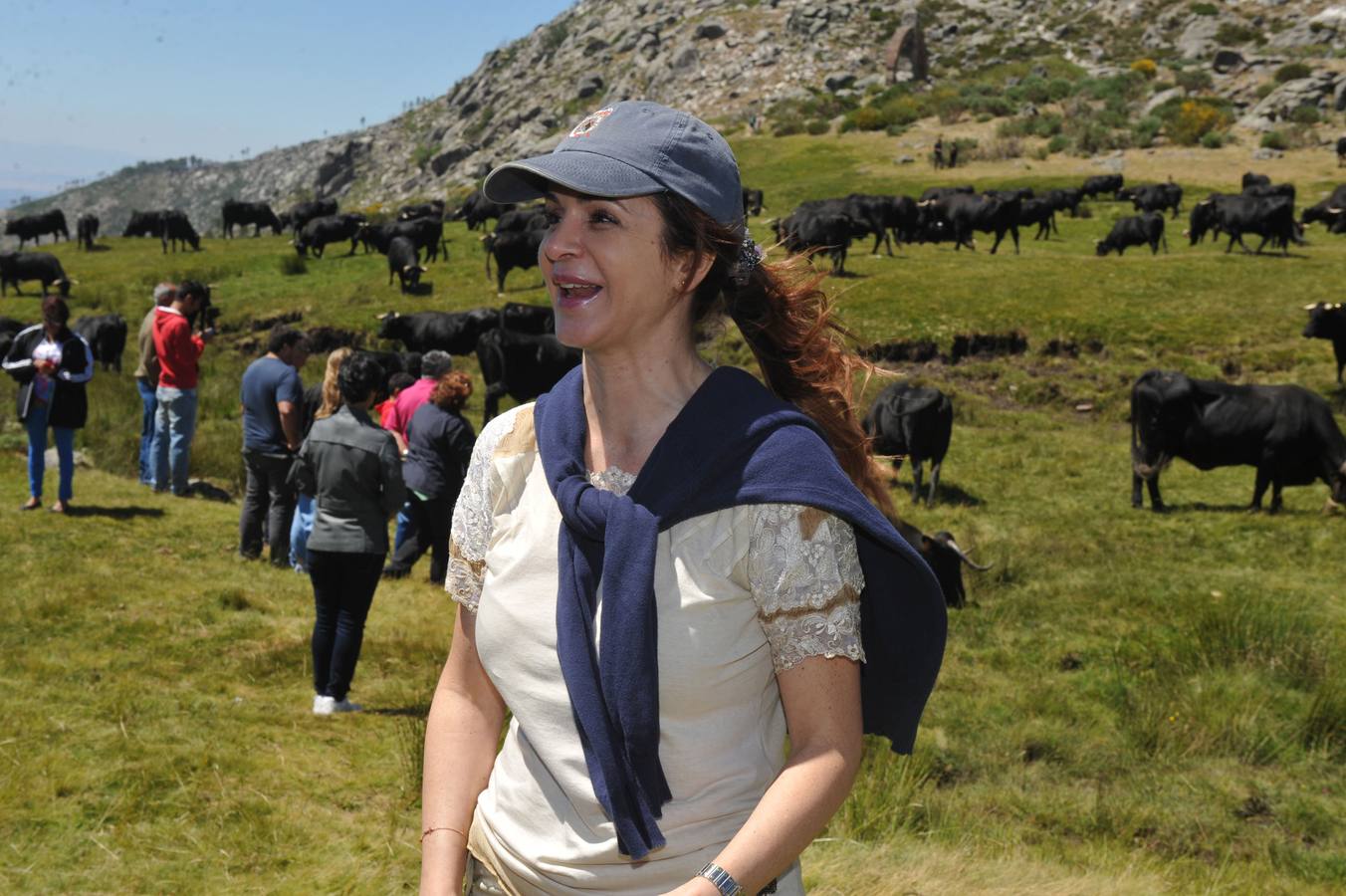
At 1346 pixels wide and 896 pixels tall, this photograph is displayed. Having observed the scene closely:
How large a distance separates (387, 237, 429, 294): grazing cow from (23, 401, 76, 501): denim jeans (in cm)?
→ 1579

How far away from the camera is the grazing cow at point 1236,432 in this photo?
12.8 meters

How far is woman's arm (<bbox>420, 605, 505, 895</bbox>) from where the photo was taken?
211cm

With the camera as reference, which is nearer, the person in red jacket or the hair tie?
the hair tie

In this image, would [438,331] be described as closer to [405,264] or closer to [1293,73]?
[405,264]

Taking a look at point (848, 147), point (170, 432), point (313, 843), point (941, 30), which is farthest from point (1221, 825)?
point (941, 30)

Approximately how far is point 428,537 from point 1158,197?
3011 centimetres

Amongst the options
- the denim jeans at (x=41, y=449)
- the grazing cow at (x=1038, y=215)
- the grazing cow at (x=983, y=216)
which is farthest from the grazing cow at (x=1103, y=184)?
the denim jeans at (x=41, y=449)

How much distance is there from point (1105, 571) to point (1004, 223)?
2092 cm

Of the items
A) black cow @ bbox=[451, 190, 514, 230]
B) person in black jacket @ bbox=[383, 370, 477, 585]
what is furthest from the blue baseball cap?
black cow @ bbox=[451, 190, 514, 230]

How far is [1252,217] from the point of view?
27.2m

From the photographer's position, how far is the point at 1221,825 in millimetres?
5828

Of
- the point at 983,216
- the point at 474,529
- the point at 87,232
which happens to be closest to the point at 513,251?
the point at 983,216

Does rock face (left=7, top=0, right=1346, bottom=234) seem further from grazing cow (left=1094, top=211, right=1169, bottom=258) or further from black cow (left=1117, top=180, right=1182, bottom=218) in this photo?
grazing cow (left=1094, top=211, right=1169, bottom=258)

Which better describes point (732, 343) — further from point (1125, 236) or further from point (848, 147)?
point (848, 147)
